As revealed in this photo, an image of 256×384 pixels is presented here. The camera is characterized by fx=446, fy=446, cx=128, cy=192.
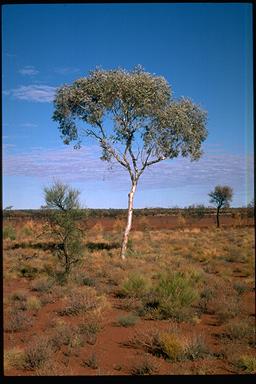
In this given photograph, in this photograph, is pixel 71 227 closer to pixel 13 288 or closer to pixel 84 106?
pixel 13 288

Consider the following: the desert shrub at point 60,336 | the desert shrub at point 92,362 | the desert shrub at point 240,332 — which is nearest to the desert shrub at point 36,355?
the desert shrub at point 60,336

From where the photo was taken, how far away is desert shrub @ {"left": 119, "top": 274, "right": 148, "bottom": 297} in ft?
40.1

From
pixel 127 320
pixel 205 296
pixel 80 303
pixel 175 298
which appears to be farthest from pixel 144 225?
pixel 127 320

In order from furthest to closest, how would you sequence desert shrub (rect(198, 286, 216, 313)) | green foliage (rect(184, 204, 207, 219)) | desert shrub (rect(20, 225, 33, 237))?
green foliage (rect(184, 204, 207, 219))
desert shrub (rect(20, 225, 33, 237))
desert shrub (rect(198, 286, 216, 313))

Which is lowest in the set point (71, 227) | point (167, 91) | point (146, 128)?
point (71, 227)

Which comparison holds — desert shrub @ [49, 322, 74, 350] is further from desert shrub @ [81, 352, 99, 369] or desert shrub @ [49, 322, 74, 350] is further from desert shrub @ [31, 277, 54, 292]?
desert shrub @ [31, 277, 54, 292]

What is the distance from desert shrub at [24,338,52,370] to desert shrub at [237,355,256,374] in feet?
10.3

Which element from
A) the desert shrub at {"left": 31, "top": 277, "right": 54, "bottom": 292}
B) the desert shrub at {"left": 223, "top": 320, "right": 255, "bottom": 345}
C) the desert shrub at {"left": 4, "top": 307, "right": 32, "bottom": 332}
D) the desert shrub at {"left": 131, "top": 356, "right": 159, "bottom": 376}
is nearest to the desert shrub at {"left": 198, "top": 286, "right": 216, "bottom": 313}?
the desert shrub at {"left": 223, "top": 320, "right": 255, "bottom": 345}

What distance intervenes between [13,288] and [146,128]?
926 centimetres

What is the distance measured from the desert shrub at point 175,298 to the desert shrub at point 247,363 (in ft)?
9.13

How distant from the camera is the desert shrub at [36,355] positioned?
7.20 meters

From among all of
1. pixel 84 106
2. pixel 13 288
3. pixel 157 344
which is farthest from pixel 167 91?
pixel 157 344

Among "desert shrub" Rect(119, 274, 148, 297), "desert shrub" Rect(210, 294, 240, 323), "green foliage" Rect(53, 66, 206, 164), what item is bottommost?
"desert shrub" Rect(210, 294, 240, 323)

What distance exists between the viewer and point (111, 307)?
1116cm
